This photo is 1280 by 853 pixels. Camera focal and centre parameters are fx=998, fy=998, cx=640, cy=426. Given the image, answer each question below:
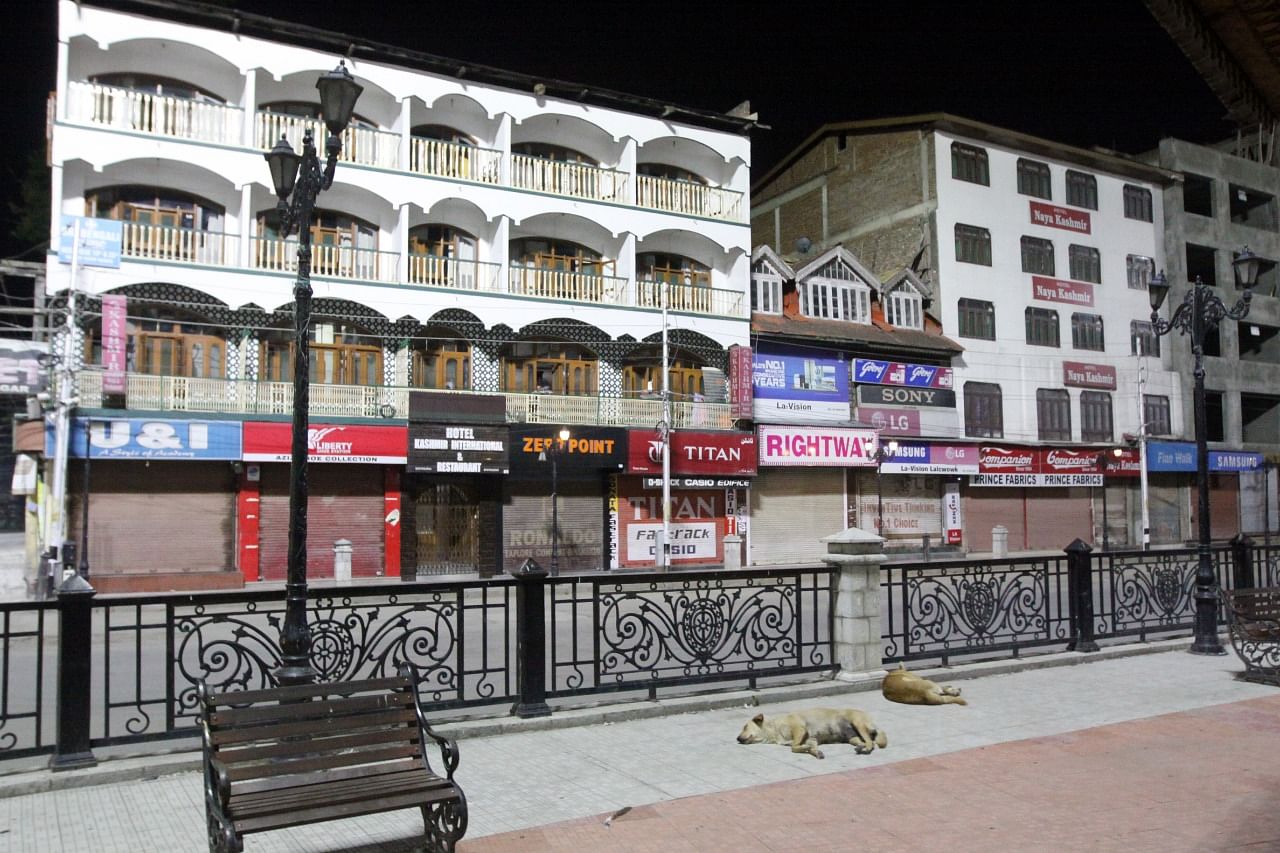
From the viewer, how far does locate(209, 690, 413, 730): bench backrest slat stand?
5.10 metres

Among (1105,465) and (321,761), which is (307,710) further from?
(1105,465)

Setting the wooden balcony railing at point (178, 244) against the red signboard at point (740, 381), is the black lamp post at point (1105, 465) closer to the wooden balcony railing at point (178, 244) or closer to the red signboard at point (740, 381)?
the red signboard at point (740, 381)

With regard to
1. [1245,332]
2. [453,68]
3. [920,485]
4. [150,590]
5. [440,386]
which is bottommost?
[150,590]

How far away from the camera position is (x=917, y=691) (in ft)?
30.5

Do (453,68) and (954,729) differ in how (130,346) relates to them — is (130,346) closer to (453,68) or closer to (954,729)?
(453,68)

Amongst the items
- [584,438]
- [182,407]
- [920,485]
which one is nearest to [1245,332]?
[920,485]

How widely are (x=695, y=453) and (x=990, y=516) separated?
1399 cm

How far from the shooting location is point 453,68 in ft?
95.7

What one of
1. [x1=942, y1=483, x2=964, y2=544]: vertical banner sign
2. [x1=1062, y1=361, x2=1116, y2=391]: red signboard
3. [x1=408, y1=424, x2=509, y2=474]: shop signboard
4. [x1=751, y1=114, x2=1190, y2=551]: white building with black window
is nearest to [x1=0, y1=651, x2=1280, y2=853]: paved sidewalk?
[x1=408, y1=424, x2=509, y2=474]: shop signboard

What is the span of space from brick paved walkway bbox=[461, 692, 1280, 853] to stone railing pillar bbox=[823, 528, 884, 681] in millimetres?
2451

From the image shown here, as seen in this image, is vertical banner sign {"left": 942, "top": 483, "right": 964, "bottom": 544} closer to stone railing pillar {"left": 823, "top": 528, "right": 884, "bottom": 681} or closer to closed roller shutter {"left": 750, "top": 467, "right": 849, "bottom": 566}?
closed roller shutter {"left": 750, "top": 467, "right": 849, "bottom": 566}

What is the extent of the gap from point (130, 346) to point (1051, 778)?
81.9 ft

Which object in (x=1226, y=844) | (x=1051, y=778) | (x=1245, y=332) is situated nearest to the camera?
(x=1226, y=844)

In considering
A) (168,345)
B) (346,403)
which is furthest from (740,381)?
(168,345)
